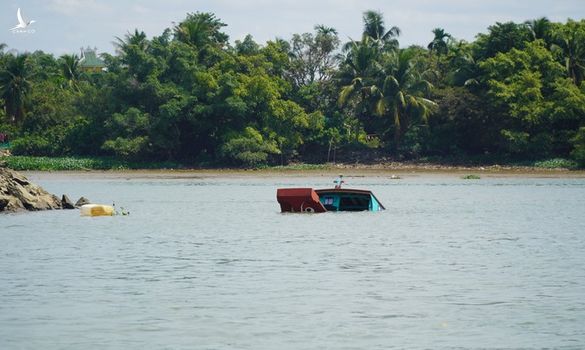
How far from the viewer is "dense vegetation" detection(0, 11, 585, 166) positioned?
299 ft

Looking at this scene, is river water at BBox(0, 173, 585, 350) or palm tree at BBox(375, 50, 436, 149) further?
palm tree at BBox(375, 50, 436, 149)

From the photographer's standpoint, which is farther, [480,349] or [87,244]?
[87,244]

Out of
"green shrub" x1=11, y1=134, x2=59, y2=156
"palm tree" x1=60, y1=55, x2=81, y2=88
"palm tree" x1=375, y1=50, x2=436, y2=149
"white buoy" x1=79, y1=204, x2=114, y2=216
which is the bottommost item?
"white buoy" x1=79, y1=204, x2=114, y2=216

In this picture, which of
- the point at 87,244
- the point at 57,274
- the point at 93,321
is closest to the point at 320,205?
the point at 87,244

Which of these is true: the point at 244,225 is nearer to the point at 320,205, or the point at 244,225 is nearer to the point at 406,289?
the point at 320,205

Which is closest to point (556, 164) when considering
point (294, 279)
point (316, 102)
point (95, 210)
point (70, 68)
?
point (316, 102)

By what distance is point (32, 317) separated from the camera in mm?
23109

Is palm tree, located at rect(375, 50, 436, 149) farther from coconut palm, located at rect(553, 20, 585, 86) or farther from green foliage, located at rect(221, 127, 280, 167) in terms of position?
coconut palm, located at rect(553, 20, 585, 86)

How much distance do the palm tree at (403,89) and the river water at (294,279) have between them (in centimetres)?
3508

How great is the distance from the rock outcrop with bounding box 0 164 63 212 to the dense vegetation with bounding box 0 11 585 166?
115ft

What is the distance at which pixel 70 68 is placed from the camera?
5217 inches

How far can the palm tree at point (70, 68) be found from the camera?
13111cm

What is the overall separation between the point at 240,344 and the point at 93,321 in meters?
4.12

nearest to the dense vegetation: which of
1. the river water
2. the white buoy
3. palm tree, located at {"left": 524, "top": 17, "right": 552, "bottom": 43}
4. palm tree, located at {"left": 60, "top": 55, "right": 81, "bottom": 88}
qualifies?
palm tree, located at {"left": 524, "top": 17, "right": 552, "bottom": 43}
